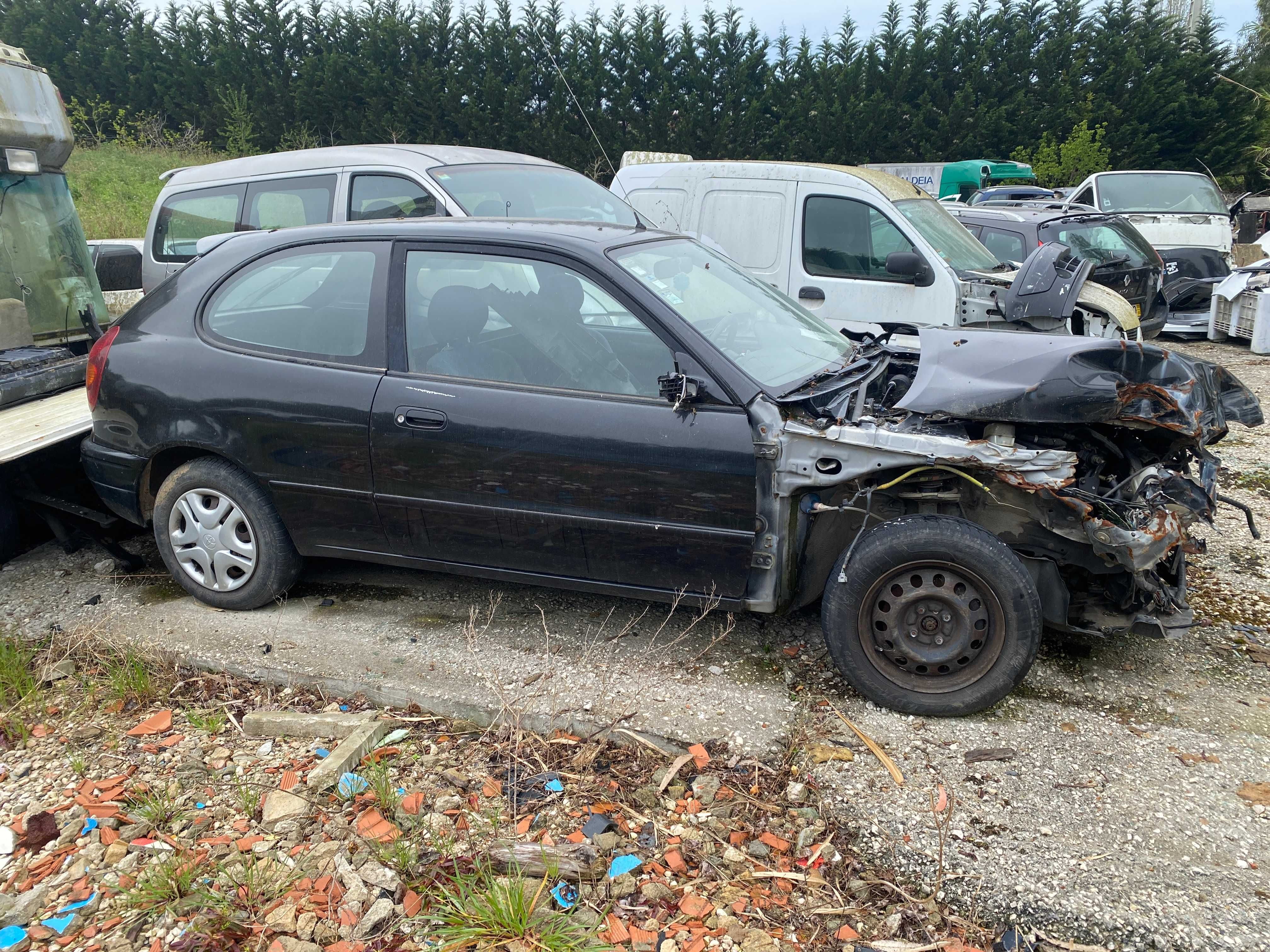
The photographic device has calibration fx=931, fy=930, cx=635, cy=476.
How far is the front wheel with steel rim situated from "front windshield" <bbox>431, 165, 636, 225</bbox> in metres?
3.36

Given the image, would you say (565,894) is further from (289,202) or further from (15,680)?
(289,202)

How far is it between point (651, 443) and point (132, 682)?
2207 millimetres

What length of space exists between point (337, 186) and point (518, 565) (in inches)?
151

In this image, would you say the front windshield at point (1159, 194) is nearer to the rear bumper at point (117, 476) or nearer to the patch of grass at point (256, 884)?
the rear bumper at point (117, 476)

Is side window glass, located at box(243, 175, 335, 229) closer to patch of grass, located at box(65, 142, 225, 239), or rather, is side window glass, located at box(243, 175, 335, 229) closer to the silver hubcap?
the silver hubcap

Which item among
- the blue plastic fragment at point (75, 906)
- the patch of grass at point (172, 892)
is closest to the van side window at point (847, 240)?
the patch of grass at point (172, 892)

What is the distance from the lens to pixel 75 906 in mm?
2561

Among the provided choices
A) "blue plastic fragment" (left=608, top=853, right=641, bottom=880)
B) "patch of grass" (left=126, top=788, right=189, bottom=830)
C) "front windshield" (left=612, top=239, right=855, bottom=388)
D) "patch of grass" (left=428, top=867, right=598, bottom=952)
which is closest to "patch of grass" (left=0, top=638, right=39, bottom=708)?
"patch of grass" (left=126, top=788, right=189, bottom=830)

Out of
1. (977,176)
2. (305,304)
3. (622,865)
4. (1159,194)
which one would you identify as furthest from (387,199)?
(977,176)

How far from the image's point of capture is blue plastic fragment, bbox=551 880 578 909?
2.52 metres

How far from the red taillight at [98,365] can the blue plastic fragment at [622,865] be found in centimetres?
319

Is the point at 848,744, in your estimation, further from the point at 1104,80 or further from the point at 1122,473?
the point at 1104,80

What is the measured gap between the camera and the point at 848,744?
10.3ft

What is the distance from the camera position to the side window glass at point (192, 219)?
677cm
